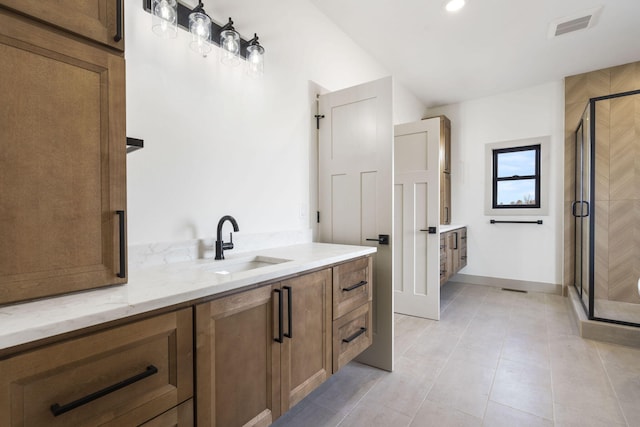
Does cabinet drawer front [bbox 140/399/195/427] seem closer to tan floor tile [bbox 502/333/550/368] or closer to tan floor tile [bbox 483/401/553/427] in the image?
tan floor tile [bbox 483/401/553/427]

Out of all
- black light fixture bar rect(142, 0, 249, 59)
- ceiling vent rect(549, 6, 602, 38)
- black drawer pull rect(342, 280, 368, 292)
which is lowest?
black drawer pull rect(342, 280, 368, 292)

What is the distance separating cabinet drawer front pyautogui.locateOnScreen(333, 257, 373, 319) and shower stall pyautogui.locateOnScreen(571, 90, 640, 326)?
2.89m

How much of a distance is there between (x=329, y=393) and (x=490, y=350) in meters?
1.50

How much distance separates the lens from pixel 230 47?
173 centimetres

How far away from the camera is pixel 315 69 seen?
8.31 feet

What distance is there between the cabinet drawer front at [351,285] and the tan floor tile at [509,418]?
92 centimetres

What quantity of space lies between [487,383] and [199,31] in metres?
2.82

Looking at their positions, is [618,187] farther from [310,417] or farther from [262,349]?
[262,349]

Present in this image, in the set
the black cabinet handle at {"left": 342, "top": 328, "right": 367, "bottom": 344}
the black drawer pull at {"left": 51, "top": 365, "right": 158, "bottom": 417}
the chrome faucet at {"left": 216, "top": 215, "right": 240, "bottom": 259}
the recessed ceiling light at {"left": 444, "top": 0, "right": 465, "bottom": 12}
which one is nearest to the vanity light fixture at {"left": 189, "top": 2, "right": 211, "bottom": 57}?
the chrome faucet at {"left": 216, "top": 215, "right": 240, "bottom": 259}

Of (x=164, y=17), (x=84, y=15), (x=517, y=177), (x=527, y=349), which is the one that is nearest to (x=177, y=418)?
(x=84, y=15)

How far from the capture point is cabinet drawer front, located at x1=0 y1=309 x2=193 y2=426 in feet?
2.18

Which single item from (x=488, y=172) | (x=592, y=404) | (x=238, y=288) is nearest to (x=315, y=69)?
(x=238, y=288)

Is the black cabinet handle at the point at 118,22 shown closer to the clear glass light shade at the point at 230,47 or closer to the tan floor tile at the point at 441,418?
the clear glass light shade at the point at 230,47

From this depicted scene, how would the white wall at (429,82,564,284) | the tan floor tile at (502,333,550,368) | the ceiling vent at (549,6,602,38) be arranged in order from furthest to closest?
the white wall at (429,82,564,284) → the ceiling vent at (549,6,602,38) → the tan floor tile at (502,333,550,368)
